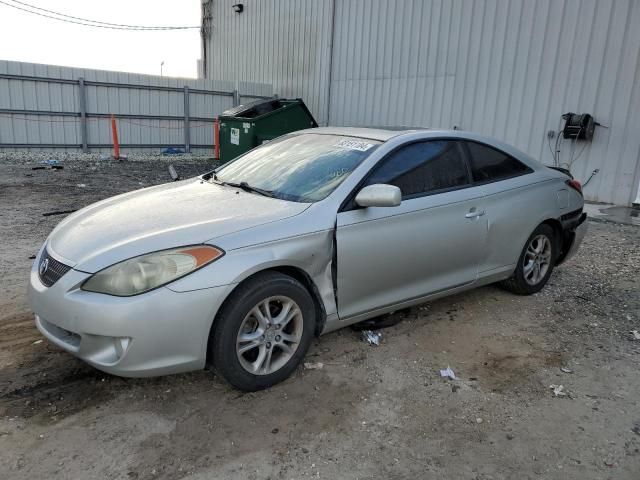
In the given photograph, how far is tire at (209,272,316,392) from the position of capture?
2.78 metres

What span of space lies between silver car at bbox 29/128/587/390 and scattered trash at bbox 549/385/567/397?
99cm

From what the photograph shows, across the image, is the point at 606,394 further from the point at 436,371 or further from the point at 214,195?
the point at 214,195

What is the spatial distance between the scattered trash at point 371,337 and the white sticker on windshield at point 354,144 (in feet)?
4.34

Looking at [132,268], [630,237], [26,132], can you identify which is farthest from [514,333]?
[26,132]

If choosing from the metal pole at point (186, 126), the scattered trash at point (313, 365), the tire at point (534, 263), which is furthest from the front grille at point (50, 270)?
the metal pole at point (186, 126)

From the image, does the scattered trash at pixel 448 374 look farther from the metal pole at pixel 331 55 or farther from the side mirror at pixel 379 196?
the metal pole at pixel 331 55

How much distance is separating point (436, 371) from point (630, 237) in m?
5.27

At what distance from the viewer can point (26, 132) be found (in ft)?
45.2

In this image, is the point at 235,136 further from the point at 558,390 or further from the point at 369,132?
the point at 558,390

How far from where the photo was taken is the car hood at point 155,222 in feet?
9.00

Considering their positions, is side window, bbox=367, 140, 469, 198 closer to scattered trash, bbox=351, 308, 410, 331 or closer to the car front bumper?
scattered trash, bbox=351, 308, 410, 331

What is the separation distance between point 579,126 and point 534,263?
555 centimetres

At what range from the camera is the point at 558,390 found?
323cm

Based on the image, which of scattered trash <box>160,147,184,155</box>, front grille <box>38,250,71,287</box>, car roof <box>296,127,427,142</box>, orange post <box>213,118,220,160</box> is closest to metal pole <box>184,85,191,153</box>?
scattered trash <box>160,147,184,155</box>
